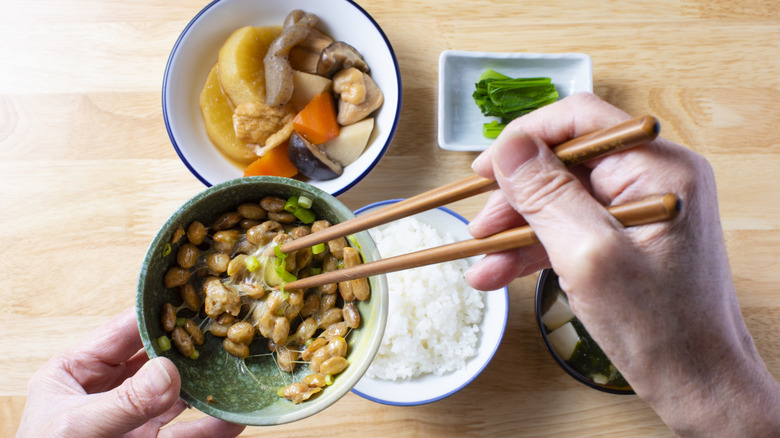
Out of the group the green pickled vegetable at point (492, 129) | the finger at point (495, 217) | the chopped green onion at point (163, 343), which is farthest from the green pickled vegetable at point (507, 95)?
the chopped green onion at point (163, 343)

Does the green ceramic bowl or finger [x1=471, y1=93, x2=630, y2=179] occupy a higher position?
finger [x1=471, y1=93, x2=630, y2=179]

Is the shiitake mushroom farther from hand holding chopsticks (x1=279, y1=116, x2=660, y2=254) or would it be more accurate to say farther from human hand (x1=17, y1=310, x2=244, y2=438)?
human hand (x1=17, y1=310, x2=244, y2=438)

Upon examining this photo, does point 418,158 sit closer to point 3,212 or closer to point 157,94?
point 157,94

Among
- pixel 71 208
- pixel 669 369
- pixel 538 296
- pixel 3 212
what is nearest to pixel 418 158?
pixel 538 296

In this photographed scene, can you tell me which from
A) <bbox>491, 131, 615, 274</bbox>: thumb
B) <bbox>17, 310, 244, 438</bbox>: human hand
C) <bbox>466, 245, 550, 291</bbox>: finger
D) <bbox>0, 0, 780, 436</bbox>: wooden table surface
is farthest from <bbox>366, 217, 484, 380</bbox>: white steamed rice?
<bbox>491, 131, 615, 274</bbox>: thumb

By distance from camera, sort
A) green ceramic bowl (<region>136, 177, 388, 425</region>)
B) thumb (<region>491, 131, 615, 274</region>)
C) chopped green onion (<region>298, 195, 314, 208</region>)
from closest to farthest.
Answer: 1. thumb (<region>491, 131, 615, 274</region>)
2. green ceramic bowl (<region>136, 177, 388, 425</region>)
3. chopped green onion (<region>298, 195, 314, 208</region>)

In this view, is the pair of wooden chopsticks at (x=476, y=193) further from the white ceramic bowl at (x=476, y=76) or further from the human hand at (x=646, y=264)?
the white ceramic bowl at (x=476, y=76)

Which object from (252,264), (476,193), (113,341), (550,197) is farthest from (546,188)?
(113,341)
